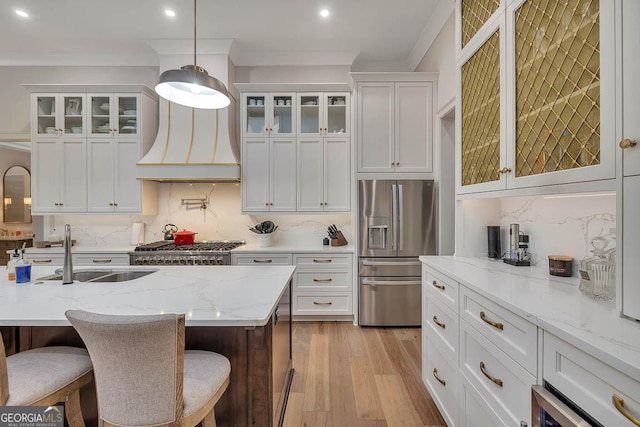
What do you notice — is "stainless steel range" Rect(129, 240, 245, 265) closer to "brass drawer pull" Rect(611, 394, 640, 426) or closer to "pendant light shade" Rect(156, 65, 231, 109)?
"pendant light shade" Rect(156, 65, 231, 109)

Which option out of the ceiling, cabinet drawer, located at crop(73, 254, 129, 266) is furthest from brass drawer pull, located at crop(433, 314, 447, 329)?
cabinet drawer, located at crop(73, 254, 129, 266)

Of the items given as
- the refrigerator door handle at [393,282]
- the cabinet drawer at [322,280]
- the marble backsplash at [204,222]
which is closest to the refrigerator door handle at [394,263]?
the refrigerator door handle at [393,282]

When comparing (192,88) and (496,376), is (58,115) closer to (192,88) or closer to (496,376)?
(192,88)

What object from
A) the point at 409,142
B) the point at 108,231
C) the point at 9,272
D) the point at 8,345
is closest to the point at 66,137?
the point at 108,231

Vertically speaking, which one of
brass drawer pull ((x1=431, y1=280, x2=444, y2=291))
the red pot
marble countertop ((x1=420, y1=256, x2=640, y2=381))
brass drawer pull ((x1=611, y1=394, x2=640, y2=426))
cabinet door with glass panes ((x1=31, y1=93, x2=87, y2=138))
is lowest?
brass drawer pull ((x1=611, y1=394, x2=640, y2=426))

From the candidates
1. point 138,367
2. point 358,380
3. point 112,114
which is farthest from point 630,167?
point 112,114

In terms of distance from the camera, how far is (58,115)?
368cm

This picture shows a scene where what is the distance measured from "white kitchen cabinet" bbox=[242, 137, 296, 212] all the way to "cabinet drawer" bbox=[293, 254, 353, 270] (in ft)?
2.02

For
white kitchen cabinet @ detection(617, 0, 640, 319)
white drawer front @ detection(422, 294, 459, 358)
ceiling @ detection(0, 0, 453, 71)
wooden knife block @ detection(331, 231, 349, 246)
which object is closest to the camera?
white kitchen cabinet @ detection(617, 0, 640, 319)

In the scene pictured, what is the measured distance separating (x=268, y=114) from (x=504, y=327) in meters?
3.28

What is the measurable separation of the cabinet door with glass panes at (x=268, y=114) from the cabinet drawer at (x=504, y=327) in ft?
9.29

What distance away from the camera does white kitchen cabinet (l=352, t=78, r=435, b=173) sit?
3445 millimetres

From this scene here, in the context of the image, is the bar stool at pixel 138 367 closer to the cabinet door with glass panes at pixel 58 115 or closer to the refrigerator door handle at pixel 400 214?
the refrigerator door handle at pixel 400 214

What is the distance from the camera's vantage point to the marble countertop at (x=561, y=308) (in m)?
0.78
